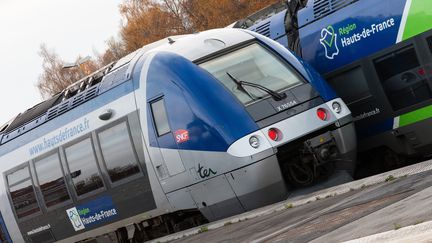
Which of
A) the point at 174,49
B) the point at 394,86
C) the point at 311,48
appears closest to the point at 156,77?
the point at 174,49

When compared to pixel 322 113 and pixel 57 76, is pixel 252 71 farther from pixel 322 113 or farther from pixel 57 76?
pixel 57 76

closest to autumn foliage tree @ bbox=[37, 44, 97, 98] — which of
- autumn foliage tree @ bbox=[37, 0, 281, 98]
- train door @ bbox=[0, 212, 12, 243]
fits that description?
autumn foliage tree @ bbox=[37, 0, 281, 98]

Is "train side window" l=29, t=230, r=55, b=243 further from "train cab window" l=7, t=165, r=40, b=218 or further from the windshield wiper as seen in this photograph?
the windshield wiper

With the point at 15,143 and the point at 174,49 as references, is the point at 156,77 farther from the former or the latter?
the point at 15,143

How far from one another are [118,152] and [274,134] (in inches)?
117

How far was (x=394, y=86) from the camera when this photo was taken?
39.7 feet

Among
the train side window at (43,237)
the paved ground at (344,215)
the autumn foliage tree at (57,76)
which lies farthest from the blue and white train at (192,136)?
the autumn foliage tree at (57,76)

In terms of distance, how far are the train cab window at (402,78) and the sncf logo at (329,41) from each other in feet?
2.94

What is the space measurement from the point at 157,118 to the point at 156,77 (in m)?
0.65

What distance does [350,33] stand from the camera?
12.5 meters

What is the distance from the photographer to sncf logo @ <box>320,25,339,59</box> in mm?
12820

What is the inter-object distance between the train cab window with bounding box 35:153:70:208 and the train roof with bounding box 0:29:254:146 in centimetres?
87

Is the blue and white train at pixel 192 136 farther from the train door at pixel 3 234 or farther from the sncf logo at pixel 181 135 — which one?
the train door at pixel 3 234

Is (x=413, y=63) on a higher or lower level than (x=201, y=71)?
lower
